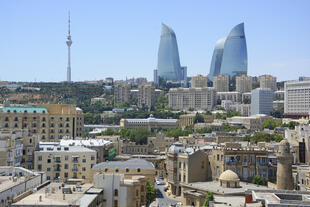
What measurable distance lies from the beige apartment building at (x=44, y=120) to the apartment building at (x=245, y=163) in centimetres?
3213

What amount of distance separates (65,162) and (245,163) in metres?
23.8

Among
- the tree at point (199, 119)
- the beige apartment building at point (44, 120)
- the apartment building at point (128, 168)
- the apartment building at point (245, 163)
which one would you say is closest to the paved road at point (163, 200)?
the apartment building at point (128, 168)

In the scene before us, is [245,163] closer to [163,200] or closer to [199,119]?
[163,200]

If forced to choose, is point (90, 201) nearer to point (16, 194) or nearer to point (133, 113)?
point (16, 194)

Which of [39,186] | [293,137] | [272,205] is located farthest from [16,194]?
[293,137]

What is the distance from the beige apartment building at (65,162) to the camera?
2670 inches

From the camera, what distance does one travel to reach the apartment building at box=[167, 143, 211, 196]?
70750mm

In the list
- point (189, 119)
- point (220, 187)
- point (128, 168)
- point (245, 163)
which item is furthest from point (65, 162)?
point (189, 119)

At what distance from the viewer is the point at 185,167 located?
7125 cm

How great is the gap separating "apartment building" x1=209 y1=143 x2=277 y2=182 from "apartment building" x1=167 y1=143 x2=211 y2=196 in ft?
5.62

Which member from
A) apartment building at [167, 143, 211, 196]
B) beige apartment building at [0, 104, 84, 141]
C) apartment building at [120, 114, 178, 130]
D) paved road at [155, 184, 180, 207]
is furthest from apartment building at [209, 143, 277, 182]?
apartment building at [120, 114, 178, 130]

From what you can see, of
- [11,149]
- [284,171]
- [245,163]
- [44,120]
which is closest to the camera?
[284,171]

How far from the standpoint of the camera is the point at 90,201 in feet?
130

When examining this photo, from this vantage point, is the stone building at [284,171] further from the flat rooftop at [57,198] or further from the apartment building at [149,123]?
the apartment building at [149,123]
